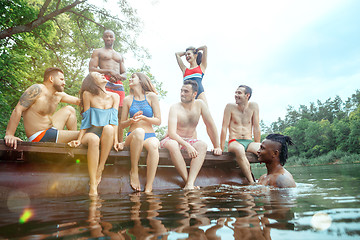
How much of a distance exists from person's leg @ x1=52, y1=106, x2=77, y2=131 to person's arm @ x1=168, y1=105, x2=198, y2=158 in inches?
62.0

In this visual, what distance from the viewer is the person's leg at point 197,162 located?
443 centimetres

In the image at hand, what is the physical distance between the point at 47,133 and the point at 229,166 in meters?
3.62

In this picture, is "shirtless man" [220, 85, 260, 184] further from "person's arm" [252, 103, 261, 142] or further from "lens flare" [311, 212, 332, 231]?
"lens flare" [311, 212, 332, 231]

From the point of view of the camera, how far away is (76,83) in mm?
12297

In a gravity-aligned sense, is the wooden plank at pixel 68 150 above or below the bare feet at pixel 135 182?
above

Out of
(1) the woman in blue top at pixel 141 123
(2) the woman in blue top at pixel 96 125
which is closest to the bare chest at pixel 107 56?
(1) the woman in blue top at pixel 141 123

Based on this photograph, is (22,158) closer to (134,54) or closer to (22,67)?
(22,67)

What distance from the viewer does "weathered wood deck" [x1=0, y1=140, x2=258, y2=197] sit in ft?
11.2

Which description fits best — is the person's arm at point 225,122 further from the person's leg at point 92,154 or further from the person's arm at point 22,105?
the person's arm at point 22,105

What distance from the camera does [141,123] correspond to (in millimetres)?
4574

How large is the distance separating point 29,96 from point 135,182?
1.93 metres

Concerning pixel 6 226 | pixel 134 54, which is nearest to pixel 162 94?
pixel 134 54

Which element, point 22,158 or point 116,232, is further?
point 22,158

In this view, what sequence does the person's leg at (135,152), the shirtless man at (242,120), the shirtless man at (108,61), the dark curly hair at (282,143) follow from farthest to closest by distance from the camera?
the shirtless man at (108,61) → the shirtless man at (242,120) → the dark curly hair at (282,143) → the person's leg at (135,152)
